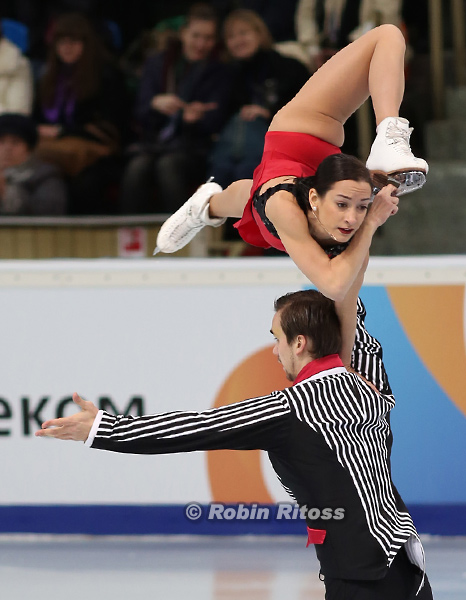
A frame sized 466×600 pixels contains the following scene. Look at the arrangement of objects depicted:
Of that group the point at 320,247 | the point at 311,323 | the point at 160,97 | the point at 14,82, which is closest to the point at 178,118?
the point at 160,97

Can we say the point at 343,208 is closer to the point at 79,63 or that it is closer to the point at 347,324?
the point at 347,324

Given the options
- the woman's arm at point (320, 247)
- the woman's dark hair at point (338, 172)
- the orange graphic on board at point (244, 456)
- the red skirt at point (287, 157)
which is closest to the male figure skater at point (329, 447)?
the woman's arm at point (320, 247)

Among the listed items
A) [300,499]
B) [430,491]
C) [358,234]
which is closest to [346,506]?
[300,499]

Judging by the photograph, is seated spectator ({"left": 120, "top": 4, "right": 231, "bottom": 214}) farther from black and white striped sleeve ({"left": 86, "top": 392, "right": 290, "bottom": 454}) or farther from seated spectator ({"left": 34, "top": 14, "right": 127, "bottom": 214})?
black and white striped sleeve ({"left": 86, "top": 392, "right": 290, "bottom": 454})

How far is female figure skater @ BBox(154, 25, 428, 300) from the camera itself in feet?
7.89

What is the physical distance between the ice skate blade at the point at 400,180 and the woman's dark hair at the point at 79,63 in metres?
3.75

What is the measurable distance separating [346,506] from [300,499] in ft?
0.38

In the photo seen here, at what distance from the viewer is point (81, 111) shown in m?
5.88

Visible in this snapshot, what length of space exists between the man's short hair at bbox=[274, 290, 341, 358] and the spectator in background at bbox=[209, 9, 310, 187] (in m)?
3.13

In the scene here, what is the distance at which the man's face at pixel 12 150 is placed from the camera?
5758mm

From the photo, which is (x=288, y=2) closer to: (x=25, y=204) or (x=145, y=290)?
(x=25, y=204)

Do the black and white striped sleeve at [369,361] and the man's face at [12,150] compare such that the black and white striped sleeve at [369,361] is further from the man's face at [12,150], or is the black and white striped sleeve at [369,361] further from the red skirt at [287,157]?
the man's face at [12,150]

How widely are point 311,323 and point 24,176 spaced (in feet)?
12.7

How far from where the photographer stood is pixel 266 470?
3992 mm
